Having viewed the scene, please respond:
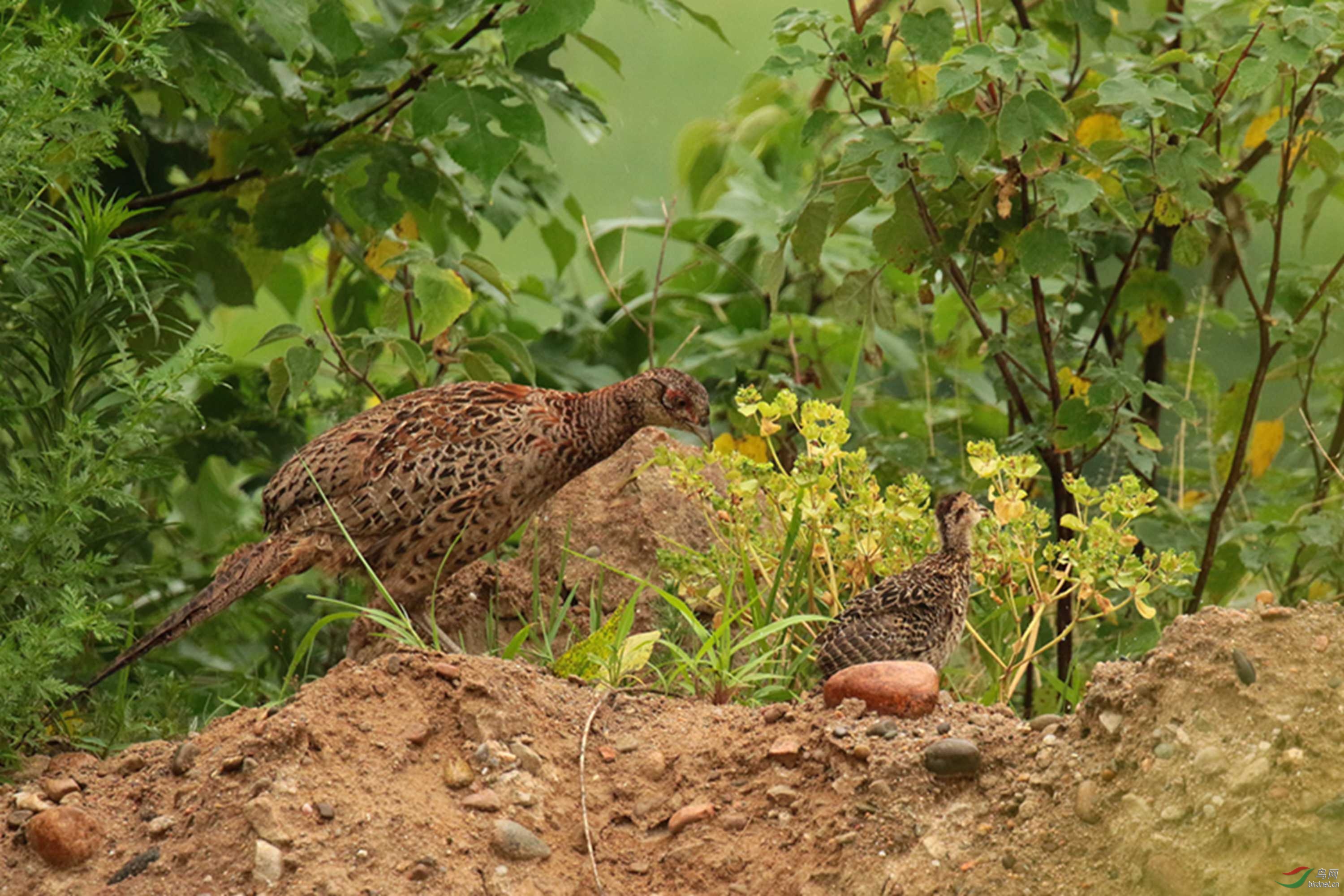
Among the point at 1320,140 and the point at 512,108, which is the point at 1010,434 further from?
the point at 512,108

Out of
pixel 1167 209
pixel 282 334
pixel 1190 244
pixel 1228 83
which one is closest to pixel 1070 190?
pixel 1167 209

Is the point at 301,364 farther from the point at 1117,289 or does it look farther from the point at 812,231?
the point at 1117,289

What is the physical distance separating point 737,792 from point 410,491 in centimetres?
161

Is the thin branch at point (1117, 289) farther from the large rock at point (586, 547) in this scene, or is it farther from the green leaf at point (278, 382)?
the green leaf at point (278, 382)

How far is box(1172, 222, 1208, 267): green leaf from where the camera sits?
4.95 metres

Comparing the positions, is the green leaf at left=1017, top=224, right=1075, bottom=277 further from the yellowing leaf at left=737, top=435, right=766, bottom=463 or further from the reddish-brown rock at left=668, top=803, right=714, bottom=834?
the reddish-brown rock at left=668, top=803, right=714, bottom=834

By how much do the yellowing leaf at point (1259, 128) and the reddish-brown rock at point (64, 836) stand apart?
4.58 meters

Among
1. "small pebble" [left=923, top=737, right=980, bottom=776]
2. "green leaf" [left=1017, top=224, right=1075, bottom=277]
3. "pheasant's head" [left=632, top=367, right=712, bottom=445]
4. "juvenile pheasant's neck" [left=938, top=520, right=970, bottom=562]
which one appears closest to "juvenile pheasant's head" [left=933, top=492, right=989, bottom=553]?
"juvenile pheasant's neck" [left=938, top=520, right=970, bottom=562]

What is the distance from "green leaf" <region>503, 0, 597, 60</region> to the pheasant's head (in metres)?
1.06

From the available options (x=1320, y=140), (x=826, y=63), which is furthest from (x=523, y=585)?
(x=1320, y=140)

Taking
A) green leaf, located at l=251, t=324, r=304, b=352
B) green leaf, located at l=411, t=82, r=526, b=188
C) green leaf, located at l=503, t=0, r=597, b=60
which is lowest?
green leaf, located at l=251, t=324, r=304, b=352

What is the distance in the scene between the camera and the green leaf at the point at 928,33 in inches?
179

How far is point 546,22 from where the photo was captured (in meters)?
4.61

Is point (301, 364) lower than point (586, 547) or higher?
higher
